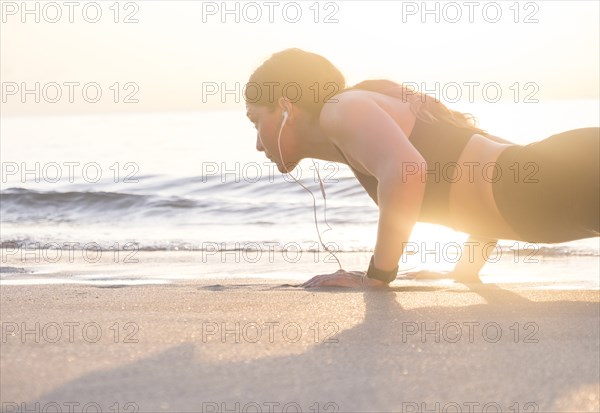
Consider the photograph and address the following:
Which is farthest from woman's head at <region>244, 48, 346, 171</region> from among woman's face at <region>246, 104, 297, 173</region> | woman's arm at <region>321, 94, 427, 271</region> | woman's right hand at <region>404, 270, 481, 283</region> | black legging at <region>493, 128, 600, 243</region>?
woman's right hand at <region>404, 270, 481, 283</region>

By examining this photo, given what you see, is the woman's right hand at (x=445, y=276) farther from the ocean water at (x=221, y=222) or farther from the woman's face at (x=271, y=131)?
the woman's face at (x=271, y=131)

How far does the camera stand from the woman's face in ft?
10.7

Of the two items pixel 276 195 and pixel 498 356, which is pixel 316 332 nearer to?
pixel 498 356

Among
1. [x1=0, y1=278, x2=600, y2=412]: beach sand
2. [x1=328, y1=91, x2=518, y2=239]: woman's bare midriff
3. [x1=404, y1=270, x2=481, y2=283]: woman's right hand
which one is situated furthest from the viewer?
[x1=404, y1=270, x2=481, y2=283]: woman's right hand

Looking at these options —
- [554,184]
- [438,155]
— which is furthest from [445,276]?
[554,184]

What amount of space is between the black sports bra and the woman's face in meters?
0.22

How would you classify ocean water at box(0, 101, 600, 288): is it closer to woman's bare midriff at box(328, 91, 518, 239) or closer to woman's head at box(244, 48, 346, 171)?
woman's head at box(244, 48, 346, 171)

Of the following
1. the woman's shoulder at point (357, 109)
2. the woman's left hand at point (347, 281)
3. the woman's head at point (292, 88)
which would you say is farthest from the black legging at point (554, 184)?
the woman's head at point (292, 88)

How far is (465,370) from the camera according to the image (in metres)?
1.98

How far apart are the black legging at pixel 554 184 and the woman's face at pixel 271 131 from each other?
2.65 ft

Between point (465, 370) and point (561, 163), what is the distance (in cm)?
127

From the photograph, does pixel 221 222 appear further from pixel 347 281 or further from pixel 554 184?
pixel 554 184

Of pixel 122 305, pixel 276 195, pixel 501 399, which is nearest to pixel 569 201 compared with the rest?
pixel 501 399

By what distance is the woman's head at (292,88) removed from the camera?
320cm
